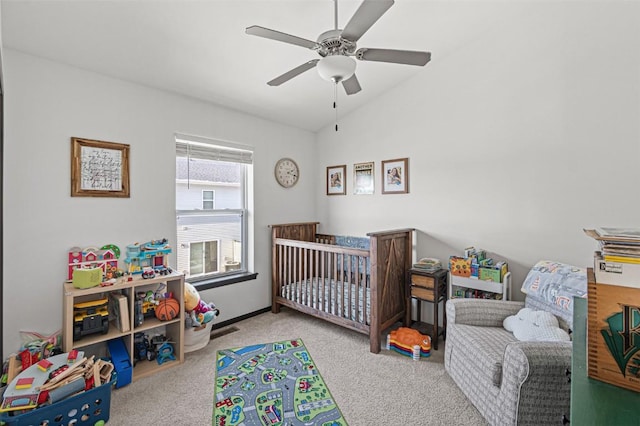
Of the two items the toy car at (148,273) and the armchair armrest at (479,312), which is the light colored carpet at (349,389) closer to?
the armchair armrest at (479,312)

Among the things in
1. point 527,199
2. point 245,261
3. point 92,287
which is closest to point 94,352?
point 92,287

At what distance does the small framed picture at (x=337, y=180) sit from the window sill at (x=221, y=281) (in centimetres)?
157

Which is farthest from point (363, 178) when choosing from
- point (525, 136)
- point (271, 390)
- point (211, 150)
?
point (271, 390)

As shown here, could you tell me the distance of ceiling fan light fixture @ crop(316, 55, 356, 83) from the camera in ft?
5.62

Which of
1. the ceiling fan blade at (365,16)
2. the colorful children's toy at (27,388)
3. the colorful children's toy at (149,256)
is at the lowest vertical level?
the colorful children's toy at (27,388)

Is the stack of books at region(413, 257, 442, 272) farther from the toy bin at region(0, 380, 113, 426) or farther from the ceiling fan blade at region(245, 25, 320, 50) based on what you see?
the toy bin at region(0, 380, 113, 426)

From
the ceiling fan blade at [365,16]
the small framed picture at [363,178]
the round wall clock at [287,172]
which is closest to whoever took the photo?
the ceiling fan blade at [365,16]

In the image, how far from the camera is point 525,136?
108 inches

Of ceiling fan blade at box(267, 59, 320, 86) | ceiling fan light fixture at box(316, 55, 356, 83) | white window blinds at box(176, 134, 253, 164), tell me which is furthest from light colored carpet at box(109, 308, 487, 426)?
ceiling fan blade at box(267, 59, 320, 86)

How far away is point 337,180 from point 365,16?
2769 mm

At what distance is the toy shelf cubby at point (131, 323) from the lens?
215 centimetres

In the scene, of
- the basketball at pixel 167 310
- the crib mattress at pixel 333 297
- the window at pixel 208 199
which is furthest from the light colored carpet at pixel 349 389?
the window at pixel 208 199

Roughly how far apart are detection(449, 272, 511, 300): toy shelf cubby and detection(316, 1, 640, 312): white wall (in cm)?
21

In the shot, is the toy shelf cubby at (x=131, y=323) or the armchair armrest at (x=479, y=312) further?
the armchair armrest at (x=479, y=312)
